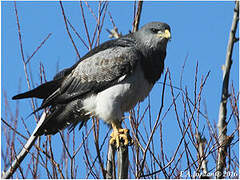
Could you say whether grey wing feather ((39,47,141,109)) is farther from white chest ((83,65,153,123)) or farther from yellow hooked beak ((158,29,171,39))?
yellow hooked beak ((158,29,171,39))

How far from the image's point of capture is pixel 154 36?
5648mm

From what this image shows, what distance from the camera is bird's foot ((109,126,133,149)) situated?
4.96 meters

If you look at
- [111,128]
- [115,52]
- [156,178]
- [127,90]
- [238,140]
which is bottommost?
[156,178]

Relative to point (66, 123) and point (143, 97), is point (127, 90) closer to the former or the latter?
point (143, 97)

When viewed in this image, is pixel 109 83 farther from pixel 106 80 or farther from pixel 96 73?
pixel 96 73

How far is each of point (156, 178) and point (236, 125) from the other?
116 cm

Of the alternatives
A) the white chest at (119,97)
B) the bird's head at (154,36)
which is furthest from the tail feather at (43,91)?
the bird's head at (154,36)

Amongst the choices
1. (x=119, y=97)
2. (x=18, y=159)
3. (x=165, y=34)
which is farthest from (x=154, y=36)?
(x=18, y=159)

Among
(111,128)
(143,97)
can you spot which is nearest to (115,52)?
(143,97)

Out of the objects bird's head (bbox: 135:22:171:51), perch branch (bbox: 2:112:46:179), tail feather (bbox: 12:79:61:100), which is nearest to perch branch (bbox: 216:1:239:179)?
bird's head (bbox: 135:22:171:51)

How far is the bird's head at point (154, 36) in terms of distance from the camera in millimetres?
5617

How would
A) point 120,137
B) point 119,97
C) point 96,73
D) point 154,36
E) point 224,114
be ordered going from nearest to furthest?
point 224,114, point 120,137, point 119,97, point 96,73, point 154,36

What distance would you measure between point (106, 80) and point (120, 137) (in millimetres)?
824

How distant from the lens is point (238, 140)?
4.80 m
